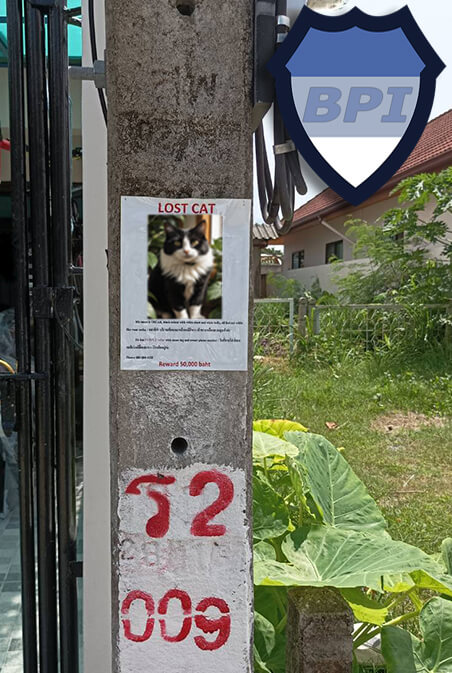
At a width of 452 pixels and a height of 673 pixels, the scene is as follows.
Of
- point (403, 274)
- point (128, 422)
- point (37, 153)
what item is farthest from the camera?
point (403, 274)

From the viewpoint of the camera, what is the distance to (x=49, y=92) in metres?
1.83

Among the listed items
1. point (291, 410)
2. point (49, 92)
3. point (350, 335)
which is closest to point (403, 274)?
point (350, 335)

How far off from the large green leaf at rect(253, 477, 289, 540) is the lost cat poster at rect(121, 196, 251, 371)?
1.06 metres

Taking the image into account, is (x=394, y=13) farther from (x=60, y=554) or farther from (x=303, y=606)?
(x=60, y=554)

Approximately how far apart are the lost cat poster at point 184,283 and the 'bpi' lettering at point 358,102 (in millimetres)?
237

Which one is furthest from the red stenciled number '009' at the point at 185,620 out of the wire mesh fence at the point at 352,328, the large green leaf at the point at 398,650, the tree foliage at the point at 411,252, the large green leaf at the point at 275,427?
the tree foliage at the point at 411,252

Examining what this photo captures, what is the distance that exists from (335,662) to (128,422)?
84 centimetres

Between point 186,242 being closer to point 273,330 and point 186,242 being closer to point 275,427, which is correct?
point 275,427

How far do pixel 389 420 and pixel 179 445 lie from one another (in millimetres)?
4952

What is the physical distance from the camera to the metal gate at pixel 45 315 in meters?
1.81

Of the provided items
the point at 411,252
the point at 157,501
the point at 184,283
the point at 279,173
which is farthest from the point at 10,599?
the point at 411,252

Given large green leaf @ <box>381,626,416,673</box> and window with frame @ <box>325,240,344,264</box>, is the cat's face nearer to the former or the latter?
large green leaf @ <box>381,626,416,673</box>

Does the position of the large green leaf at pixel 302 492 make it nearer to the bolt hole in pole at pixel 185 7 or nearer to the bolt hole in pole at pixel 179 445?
the bolt hole in pole at pixel 179 445

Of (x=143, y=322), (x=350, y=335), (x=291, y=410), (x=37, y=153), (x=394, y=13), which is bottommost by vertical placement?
(x=291, y=410)
